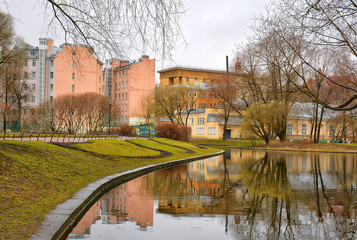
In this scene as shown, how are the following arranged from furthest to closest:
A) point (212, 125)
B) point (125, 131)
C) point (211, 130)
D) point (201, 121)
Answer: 1. point (201, 121)
2. point (211, 130)
3. point (212, 125)
4. point (125, 131)

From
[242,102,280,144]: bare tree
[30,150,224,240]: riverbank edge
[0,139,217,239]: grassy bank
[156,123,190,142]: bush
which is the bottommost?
[30,150,224,240]: riverbank edge

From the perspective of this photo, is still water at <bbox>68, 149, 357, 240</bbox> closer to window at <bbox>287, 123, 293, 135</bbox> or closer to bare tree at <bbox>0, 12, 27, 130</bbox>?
bare tree at <bbox>0, 12, 27, 130</bbox>

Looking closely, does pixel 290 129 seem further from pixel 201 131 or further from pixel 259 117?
pixel 259 117

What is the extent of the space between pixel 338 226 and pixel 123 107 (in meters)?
83.8

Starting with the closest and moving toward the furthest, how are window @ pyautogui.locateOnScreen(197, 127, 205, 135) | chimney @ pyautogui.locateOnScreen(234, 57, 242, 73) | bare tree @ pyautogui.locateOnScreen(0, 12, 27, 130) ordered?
bare tree @ pyautogui.locateOnScreen(0, 12, 27, 130) → chimney @ pyautogui.locateOnScreen(234, 57, 242, 73) → window @ pyautogui.locateOnScreen(197, 127, 205, 135)

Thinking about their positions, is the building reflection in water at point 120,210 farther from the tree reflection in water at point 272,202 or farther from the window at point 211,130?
the window at point 211,130

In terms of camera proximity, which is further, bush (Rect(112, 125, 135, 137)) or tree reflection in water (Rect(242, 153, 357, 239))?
bush (Rect(112, 125, 135, 137))

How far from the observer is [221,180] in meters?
16.1

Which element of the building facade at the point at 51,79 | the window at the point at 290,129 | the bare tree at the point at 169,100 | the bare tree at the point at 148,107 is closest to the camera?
the bare tree at the point at 148,107

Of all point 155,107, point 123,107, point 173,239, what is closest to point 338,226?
point 173,239

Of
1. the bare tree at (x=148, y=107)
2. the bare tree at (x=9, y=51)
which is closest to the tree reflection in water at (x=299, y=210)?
the bare tree at (x=9, y=51)

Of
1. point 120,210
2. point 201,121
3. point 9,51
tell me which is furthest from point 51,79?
point 120,210

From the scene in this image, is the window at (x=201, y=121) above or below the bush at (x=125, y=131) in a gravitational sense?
above

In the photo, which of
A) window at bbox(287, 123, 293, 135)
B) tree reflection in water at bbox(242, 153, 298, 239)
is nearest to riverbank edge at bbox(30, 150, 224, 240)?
tree reflection in water at bbox(242, 153, 298, 239)
